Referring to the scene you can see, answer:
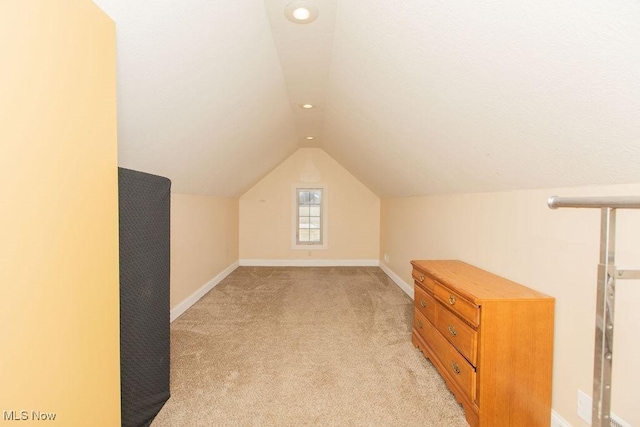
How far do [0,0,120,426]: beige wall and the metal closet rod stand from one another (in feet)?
5.06

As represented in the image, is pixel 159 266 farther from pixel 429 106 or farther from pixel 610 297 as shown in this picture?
pixel 610 297

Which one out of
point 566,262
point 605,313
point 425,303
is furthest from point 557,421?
point 605,313

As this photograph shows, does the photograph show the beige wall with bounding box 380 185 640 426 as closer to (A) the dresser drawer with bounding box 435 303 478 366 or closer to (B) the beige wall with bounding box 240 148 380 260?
(A) the dresser drawer with bounding box 435 303 478 366

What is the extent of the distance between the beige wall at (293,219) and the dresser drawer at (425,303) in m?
3.77

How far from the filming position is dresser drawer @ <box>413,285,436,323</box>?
242 cm

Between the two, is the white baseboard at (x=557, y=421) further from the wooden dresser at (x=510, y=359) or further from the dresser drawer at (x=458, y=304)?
the dresser drawer at (x=458, y=304)

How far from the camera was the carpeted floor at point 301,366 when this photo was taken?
6.23 feet

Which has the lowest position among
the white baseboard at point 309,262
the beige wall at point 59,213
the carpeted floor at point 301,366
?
the carpeted floor at point 301,366

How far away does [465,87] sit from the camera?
1.57 metres

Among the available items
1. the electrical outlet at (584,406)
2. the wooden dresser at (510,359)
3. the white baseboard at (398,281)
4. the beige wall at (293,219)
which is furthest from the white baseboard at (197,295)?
the electrical outlet at (584,406)

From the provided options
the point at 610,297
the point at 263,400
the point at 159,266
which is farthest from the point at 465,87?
the point at 263,400

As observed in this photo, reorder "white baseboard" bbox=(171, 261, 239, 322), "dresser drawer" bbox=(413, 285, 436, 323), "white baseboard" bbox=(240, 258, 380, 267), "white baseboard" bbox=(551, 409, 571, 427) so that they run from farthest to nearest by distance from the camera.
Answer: "white baseboard" bbox=(240, 258, 380, 267) < "white baseboard" bbox=(171, 261, 239, 322) < "dresser drawer" bbox=(413, 285, 436, 323) < "white baseboard" bbox=(551, 409, 571, 427)

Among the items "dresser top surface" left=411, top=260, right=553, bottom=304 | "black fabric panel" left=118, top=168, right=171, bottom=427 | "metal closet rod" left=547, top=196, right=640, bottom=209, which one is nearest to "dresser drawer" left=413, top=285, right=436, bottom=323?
"dresser top surface" left=411, top=260, right=553, bottom=304

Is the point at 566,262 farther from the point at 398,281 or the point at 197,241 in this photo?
the point at 197,241
